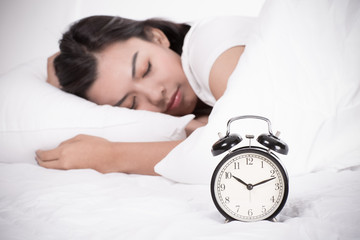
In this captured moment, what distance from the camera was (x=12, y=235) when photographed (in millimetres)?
820

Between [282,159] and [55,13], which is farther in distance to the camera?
[55,13]

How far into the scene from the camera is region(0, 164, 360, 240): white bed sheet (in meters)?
0.76

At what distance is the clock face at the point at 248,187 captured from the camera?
0.83 meters

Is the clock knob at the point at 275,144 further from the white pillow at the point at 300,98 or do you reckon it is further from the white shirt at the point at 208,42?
the white shirt at the point at 208,42

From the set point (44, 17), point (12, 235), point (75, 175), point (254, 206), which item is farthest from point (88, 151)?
point (44, 17)

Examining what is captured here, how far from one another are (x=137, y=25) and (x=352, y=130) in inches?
49.7

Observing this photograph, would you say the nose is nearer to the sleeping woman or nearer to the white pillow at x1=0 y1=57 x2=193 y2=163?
the sleeping woman

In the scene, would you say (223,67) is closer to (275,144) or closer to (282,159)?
(282,159)

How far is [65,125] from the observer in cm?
154

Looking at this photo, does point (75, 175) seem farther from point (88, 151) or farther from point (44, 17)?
point (44, 17)

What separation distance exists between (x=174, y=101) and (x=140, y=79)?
213 millimetres

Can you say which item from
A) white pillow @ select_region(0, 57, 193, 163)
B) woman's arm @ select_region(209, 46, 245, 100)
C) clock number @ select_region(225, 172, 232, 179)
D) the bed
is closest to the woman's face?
white pillow @ select_region(0, 57, 193, 163)

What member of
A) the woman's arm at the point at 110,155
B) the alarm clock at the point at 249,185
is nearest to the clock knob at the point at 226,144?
the alarm clock at the point at 249,185

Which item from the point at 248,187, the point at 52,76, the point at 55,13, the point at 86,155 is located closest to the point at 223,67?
the point at 86,155
